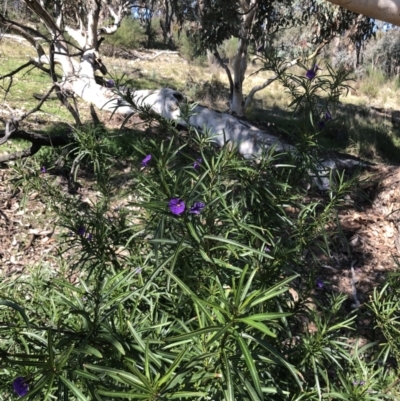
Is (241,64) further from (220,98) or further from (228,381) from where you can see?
(228,381)

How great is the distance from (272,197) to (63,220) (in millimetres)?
967

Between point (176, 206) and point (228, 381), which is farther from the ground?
point (176, 206)

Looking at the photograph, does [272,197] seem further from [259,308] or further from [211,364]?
[211,364]

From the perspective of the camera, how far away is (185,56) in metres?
18.9

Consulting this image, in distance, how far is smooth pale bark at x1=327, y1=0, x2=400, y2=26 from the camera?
2.56 meters

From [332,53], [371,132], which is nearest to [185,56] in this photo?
[332,53]

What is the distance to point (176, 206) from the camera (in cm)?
117

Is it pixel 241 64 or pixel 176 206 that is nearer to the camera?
pixel 176 206

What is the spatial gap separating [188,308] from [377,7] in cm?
217

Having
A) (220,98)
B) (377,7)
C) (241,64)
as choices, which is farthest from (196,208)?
(220,98)

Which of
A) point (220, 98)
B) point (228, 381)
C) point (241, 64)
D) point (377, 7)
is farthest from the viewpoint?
point (220, 98)

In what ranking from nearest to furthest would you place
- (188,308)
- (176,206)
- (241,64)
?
1. (176,206)
2. (188,308)
3. (241,64)

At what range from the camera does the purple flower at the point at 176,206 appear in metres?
1.15

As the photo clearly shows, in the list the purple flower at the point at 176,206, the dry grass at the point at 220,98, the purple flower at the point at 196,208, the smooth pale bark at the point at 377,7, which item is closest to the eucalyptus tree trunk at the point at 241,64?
the dry grass at the point at 220,98
